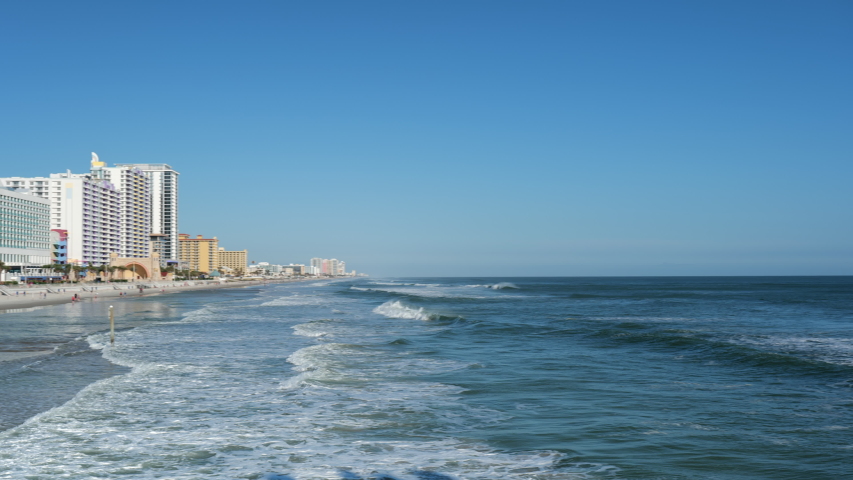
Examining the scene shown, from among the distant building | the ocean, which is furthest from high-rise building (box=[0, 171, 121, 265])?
the ocean

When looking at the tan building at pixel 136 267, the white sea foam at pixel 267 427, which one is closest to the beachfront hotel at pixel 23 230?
the tan building at pixel 136 267

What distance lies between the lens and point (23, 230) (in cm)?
13850

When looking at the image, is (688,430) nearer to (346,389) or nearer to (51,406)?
(346,389)

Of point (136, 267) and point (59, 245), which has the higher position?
point (59, 245)

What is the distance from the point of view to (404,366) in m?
19.7

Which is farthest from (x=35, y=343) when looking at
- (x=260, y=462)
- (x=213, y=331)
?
(x=260, y=462)

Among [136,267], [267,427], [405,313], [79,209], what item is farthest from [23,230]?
[267,427]

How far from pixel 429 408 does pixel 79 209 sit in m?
189

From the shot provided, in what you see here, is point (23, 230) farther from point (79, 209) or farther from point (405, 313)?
point (405, 313)

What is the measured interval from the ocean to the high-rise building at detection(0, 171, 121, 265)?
167954 mm

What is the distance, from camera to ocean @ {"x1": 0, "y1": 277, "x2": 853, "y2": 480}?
9.63 m

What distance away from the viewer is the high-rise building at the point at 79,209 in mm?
173750

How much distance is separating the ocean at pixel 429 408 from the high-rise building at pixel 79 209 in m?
168

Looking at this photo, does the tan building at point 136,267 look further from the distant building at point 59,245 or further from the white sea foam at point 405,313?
the white sea foam at point 405,313
